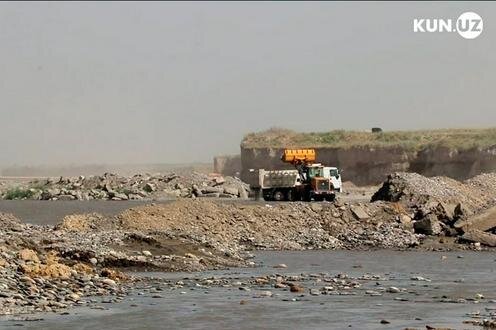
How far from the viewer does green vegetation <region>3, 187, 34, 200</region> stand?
7019 centimetres

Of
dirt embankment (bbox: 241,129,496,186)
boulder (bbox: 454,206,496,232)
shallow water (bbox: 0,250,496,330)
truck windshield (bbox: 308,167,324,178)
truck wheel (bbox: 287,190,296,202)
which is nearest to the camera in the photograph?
shallow water (bbox: 0,250,496,330)

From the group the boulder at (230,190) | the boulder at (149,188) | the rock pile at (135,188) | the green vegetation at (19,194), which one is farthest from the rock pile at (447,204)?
the green vegetation at (19,194)

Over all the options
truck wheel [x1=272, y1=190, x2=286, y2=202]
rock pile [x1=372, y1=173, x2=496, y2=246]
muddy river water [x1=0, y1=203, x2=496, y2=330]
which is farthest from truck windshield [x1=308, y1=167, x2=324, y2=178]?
muddy river water [x1=0, y1=203, x2=496, y2=330]

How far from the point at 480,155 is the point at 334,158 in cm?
1318

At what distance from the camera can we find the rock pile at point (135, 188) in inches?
2596

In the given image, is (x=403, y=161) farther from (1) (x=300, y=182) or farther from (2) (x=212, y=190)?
(1) (x=300, y=182)

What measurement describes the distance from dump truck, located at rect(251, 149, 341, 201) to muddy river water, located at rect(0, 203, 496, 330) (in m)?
26.6

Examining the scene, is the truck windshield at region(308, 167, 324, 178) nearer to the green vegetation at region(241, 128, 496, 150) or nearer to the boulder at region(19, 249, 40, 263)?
the green vegetation at region(241, 128, 496, 150)

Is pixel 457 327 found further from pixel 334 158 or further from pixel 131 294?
pixel 334 158

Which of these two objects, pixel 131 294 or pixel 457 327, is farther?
pixel 131 294

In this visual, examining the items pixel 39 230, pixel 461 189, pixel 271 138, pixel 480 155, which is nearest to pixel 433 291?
pixel 39 230

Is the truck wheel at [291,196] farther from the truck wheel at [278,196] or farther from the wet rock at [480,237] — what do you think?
the wet rock at [480,237]

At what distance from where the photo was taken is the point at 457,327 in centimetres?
1562

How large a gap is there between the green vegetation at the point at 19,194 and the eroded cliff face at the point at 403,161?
69.9 feet
